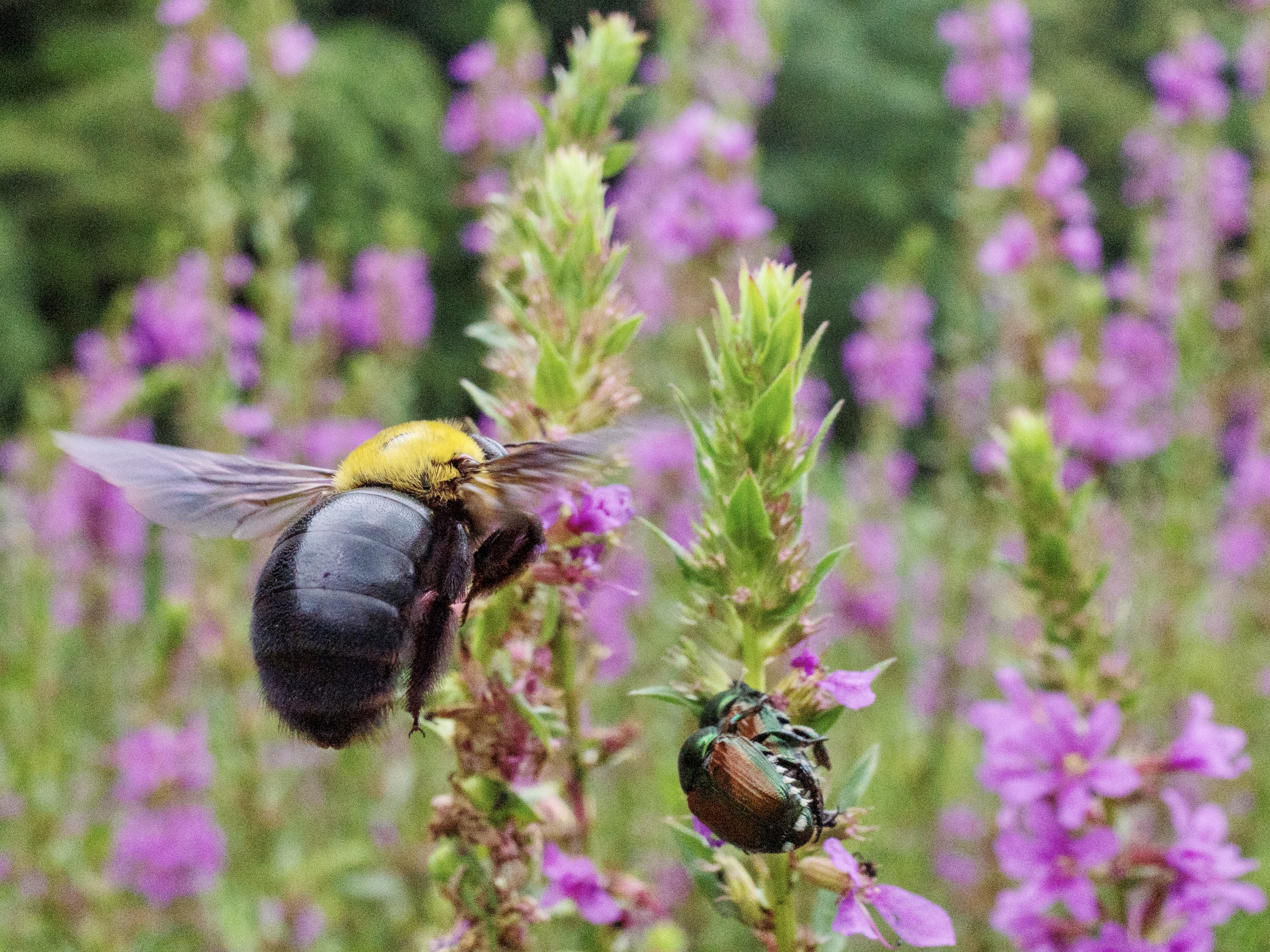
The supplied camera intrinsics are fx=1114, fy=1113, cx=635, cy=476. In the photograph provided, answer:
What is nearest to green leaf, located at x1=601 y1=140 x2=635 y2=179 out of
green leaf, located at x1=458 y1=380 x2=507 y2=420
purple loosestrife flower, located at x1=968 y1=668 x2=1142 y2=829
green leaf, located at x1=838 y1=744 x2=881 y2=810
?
green leaf, located at x1=458 y1=380 x2=507 y2=420

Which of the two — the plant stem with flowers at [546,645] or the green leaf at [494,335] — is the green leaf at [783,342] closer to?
the plant stem with flowers at [546,645]

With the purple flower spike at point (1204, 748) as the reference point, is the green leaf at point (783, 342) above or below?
above

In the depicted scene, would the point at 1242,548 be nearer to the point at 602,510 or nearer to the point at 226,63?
the point at 602,510

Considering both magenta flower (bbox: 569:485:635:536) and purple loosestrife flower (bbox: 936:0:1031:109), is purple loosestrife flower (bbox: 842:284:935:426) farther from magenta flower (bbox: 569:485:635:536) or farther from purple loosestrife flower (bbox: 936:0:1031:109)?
magenta flower (bbox: 569:485:635:536)

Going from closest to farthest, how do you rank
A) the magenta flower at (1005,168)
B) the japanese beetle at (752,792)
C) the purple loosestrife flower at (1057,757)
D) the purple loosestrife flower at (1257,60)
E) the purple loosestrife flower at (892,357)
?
the japanese beetle at (752,792) < the purple loosestrife flower at (1057,757) < the magenta flower at (1005,168) < the purple loosestrife flower at (1257,60) < the purple loosestrife flower at (892,357)

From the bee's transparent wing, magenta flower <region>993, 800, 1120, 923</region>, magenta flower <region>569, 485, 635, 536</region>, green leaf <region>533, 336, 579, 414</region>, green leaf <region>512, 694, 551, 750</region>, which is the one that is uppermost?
green leaf <region>533, 336, 579, 414</region>

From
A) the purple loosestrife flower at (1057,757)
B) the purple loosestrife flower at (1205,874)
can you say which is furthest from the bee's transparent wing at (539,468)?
the purple loosestrife flower at (1205,874)

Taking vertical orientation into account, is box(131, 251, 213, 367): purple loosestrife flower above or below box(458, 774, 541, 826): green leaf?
above
